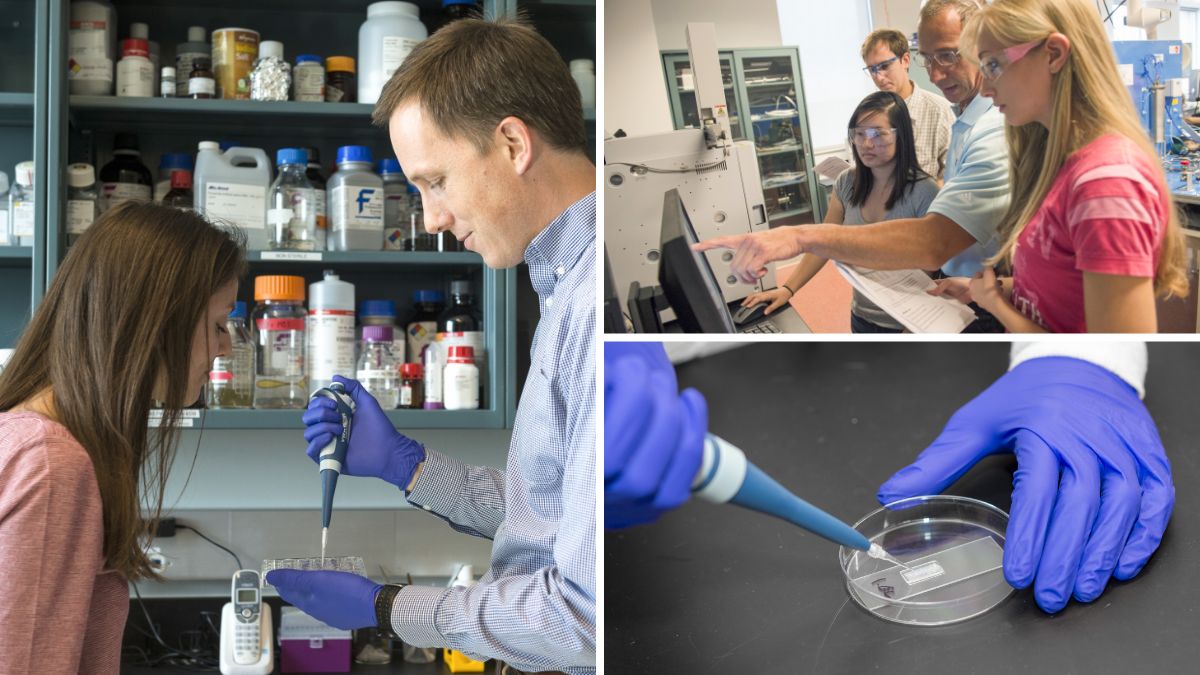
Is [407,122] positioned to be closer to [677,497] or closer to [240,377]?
[677,497]

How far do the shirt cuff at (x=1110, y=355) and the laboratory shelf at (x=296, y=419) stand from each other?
51.8 inches

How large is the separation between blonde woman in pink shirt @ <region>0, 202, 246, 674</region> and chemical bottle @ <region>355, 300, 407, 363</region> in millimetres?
565

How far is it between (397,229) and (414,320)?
0.21m

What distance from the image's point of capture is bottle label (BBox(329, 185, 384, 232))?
→ 6.64ft

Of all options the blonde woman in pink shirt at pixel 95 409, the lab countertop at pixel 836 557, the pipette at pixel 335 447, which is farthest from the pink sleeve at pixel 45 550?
the lab countertop at pixel 836 557

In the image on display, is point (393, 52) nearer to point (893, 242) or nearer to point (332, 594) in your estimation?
point (332, 594)

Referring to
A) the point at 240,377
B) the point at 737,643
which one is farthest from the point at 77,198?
the point at 737,643

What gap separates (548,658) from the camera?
3.61 ft

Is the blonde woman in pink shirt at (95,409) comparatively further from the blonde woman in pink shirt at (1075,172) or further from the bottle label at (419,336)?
the blonde woman in pink shirt at (1075,172)

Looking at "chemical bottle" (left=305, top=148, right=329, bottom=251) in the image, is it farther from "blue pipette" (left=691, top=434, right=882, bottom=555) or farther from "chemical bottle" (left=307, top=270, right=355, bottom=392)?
"blue pipette" (left=691, top=434, right=882, bottom=555)

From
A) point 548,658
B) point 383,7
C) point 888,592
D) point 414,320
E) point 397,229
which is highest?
point 383,7

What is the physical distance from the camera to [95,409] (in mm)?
1244

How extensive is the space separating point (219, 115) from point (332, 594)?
3.69 feet

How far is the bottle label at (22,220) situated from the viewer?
6.35ft
